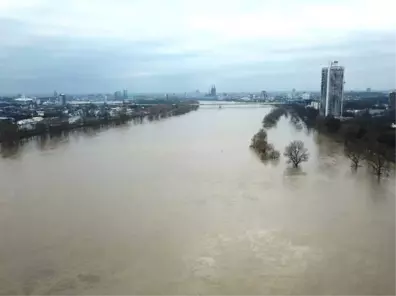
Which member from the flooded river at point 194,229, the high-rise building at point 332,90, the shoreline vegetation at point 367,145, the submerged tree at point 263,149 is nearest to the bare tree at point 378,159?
the shoreline vegetation at point 367,145

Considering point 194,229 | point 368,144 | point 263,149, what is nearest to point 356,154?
point 368,144

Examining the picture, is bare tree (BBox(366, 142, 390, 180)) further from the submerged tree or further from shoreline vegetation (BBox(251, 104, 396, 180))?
the submerged tree

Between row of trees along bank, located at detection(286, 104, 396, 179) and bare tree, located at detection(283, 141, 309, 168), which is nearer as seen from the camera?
row of trees along bank, located at detection(286, 104, 396, 179)

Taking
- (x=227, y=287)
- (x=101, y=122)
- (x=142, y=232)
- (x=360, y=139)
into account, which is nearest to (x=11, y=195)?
(x=142, y=232)

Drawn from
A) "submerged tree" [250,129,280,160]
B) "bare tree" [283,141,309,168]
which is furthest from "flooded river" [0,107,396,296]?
"submerged tree" [250,129,280,160]

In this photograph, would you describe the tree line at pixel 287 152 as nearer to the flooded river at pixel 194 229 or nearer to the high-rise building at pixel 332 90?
the flooded river at pixel 194 229

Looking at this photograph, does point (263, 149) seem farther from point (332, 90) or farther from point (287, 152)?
point (332, 90)

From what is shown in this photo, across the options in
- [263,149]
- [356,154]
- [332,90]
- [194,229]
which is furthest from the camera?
[332,90]
